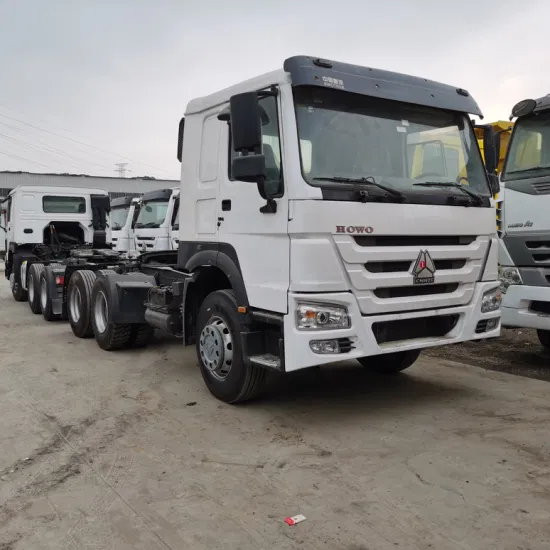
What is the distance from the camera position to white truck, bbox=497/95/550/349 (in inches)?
241

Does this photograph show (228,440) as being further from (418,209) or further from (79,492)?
(418,209)

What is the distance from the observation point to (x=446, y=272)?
4934 mm

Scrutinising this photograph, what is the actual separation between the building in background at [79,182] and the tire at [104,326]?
3187cm

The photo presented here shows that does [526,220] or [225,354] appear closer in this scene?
[225,354]

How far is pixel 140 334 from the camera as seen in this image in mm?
7938

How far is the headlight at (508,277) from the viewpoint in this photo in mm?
6395

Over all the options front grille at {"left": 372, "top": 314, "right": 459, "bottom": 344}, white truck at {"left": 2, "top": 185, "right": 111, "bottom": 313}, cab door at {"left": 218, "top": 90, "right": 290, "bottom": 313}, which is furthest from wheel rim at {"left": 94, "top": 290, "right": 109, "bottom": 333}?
white truck at {"left": 2, "top": 185, "right": 111, "bottom": 313}

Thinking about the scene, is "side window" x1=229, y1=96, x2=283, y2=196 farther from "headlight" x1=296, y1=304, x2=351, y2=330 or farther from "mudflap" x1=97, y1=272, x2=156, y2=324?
"mudflap" x1=97, y1=272, x2=156, y2=324

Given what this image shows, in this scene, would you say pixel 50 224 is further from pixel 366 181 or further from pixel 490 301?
pixel 490 301

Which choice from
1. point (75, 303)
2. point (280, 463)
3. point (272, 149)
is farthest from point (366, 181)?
point (75, 303)

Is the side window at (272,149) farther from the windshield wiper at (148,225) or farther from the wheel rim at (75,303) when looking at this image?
the windshield wiper at (148,225)

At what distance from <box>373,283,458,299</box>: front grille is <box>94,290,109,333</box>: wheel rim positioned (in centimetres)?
442

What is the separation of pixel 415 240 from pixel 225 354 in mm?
1907

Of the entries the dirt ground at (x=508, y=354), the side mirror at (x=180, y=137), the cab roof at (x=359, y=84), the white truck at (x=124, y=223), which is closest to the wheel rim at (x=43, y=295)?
the white truck at (x=124, y=223)
